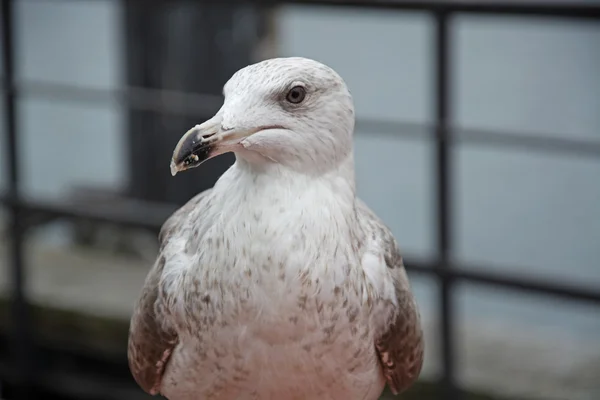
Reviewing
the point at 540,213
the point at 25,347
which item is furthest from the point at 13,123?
the point at 540,213

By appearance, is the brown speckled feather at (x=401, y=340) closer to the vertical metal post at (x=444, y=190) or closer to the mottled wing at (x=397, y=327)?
the mottled wing at (x=397, y=327)

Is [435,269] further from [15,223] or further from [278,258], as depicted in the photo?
[278,258]

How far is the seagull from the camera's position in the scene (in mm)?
1638

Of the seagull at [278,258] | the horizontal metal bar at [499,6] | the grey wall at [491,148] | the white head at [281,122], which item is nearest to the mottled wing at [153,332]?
the seagull at [278,258]

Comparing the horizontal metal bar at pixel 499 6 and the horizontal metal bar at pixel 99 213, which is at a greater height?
the horizontal metal bar at pixel 499 6

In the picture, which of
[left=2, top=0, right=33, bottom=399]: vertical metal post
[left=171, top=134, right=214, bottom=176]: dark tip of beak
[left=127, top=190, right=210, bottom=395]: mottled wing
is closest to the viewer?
[left=171, top=134, right=214, bottom=176]: dark tip of beak

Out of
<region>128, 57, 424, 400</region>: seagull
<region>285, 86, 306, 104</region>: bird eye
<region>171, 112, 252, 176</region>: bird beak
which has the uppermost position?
<region>285, 86, 306, 104</region>: bird eye

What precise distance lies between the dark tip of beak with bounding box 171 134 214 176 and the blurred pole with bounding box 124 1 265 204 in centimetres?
278

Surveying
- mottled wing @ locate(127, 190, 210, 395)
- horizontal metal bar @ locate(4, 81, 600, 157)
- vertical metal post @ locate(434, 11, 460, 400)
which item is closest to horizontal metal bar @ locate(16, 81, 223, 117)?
horizontal metal bar @ locate(4, 81, 600, 157)

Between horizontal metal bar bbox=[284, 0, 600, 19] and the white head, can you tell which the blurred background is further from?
the white head

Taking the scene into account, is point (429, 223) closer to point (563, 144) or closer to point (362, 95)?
point (362, 95)

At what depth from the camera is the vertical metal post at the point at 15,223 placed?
3.79 m

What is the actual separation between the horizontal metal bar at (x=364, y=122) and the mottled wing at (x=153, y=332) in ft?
4.35

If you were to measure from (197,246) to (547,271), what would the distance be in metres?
2.88
